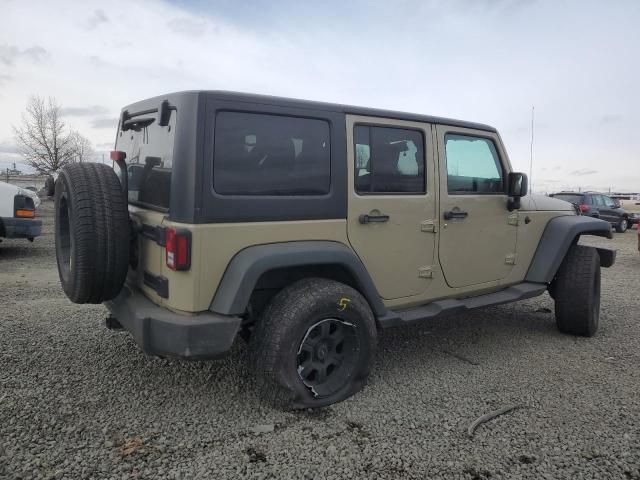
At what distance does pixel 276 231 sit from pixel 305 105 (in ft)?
2.69

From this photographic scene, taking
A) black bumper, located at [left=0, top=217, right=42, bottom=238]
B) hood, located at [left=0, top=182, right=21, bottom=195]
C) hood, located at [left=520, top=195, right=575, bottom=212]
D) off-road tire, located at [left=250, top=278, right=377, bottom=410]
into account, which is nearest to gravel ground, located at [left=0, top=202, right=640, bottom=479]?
off-road tire, located at [left=250, top=278, right=377, bottom=410]

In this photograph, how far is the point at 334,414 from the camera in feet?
10.1

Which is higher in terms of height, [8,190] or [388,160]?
[388,160]

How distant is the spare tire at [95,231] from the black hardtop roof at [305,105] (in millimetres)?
637

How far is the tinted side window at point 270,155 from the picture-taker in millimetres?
2836

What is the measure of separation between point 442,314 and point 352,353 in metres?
0.88

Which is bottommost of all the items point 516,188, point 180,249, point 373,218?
point 180,249

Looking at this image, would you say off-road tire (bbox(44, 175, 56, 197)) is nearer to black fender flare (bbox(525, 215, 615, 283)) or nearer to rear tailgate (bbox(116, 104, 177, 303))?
rear tailgate (bbox(116, 104, 177, 303))

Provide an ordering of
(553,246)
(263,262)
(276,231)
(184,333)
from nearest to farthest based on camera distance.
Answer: (184,333) < (263,262) < (276,231) < (553,246)

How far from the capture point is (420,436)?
9.31 feet

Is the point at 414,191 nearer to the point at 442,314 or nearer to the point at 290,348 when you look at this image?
the point at 442,314

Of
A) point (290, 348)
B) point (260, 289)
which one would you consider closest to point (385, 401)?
point (290, 348)

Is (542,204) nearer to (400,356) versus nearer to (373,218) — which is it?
(400,356)

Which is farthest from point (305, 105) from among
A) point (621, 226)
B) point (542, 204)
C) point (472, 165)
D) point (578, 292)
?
point (621, 226)
